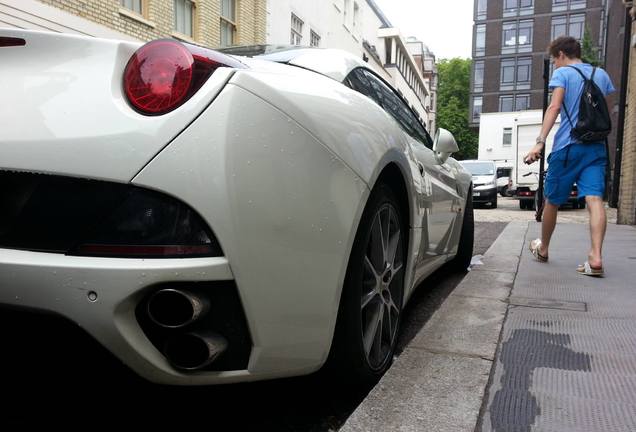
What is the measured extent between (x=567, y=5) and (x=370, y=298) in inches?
2236

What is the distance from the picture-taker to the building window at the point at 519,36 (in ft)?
173

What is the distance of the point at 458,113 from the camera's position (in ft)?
209

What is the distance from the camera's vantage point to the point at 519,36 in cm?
5284

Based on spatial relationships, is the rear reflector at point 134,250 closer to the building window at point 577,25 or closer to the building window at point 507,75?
the building window at point 577,25

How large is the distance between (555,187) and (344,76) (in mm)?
2523

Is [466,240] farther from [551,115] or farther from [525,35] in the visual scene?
[525,35]

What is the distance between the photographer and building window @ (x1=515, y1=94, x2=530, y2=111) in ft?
175

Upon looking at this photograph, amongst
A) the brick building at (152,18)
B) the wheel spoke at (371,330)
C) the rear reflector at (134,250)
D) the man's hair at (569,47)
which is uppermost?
the brick building at (152,18)

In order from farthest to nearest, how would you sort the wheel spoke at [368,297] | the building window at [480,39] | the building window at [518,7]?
the building window at [480,39]
the building window at [518,7]
the wheel spoke at [368,297]

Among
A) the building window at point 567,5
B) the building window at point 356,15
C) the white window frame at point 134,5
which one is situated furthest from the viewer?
the building window at point 567,5

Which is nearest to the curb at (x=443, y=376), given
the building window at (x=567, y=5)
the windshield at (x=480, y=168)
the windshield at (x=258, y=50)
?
the windshield at (x=258, y=50)

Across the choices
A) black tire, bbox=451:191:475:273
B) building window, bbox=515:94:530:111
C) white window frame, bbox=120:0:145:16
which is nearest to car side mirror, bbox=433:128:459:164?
black tire, bbox=451:191:475:273

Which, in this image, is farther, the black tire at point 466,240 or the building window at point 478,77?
the building window at point 478,77

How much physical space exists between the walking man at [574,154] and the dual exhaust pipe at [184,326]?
3345 millimetres
